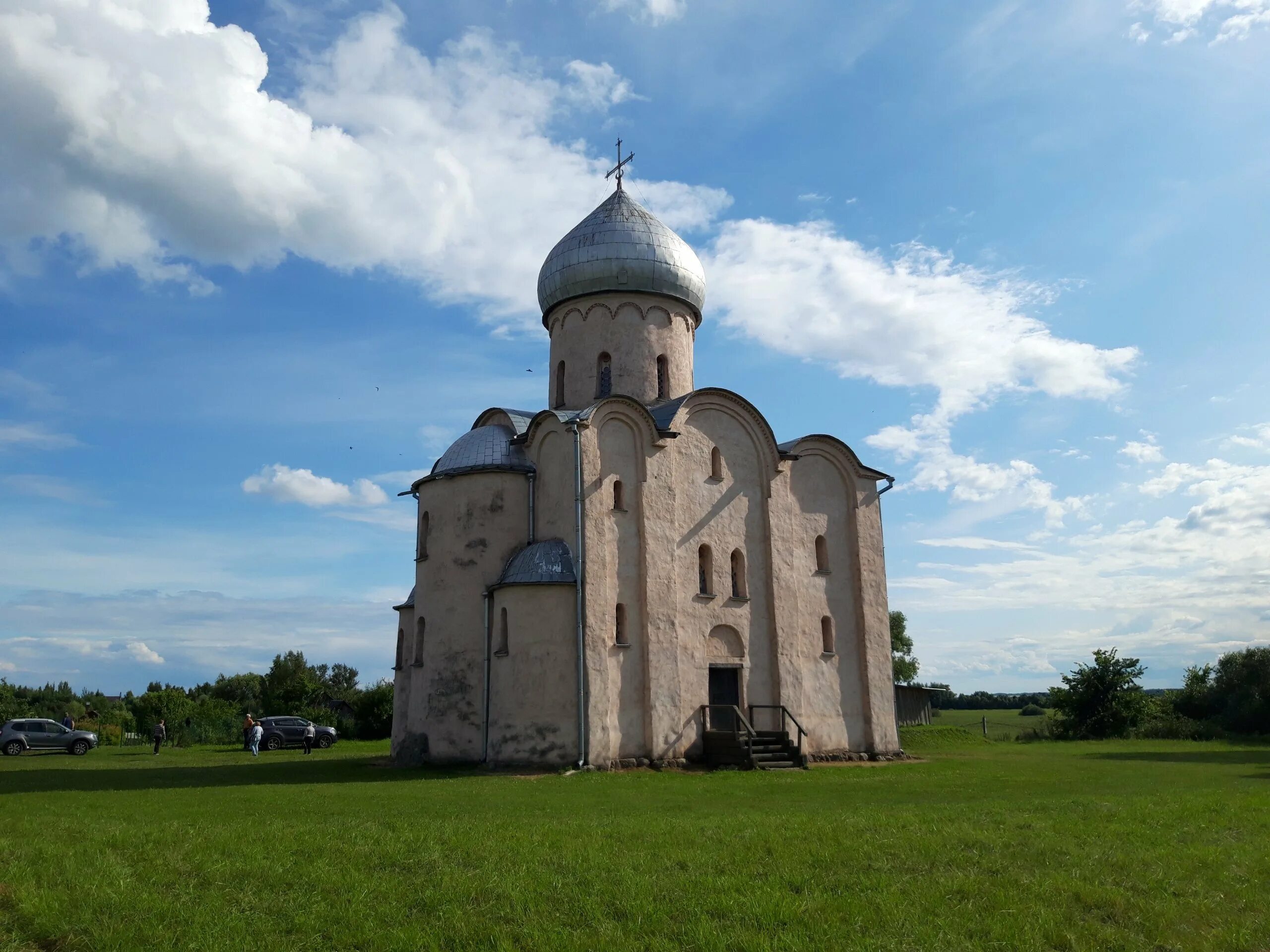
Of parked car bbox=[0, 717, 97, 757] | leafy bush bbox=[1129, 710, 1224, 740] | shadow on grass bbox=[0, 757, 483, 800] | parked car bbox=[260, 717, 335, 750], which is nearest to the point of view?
shadow on grass bbox=[0, 757, 483, 800]

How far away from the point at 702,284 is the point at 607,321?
120 inches

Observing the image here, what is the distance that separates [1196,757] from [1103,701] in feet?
33.3

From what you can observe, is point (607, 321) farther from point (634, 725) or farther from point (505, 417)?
point (634, 725)

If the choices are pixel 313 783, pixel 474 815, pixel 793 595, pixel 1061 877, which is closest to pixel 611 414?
pixel 793 595

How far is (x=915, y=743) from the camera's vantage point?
99.5 ft

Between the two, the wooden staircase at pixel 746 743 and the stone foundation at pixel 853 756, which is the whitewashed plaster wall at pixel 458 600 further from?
the stone foundation at pixel 853 756

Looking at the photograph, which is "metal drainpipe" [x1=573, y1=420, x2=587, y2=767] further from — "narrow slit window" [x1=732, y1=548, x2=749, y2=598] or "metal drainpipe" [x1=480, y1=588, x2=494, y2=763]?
"narrow slit window" [x1=732, y1=548, x2=749, y2=598]

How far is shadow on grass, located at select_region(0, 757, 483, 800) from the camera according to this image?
16.4 m

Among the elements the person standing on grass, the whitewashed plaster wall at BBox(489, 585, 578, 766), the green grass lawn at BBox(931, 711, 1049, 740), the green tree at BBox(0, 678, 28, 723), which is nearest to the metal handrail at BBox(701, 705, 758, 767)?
the whitewashed plaster wall at BBox(489, 585, 578, 766)

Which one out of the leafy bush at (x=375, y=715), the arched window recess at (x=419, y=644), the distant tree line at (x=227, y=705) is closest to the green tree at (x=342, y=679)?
the distant tree line at (x=227, y=705)

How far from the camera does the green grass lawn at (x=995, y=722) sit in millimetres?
37125

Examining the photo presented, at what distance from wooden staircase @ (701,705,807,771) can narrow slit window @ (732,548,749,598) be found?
8.46 ft

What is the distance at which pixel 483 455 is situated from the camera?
22188 millimetres

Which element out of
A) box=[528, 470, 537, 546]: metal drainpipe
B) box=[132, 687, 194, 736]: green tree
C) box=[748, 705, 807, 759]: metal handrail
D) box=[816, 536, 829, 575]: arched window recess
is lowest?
box=[748, 705, 807, 759]: metal handrail
